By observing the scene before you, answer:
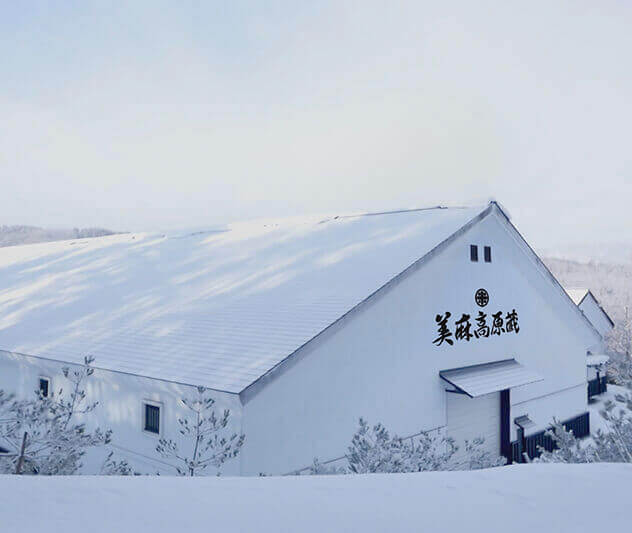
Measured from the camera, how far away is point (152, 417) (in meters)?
9.80

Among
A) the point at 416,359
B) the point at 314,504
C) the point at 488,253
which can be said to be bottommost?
the point at 314,504

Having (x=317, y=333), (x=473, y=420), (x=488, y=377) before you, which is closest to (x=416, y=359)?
(x=488, y=377)

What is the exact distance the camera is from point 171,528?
119 inches

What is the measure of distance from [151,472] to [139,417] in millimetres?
1008

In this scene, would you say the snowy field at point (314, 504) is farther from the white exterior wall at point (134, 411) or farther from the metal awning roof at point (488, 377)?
the metal awning roof at point (488, 377)

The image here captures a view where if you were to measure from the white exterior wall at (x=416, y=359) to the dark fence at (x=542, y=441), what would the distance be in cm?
32

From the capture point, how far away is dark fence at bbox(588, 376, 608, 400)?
26484mm

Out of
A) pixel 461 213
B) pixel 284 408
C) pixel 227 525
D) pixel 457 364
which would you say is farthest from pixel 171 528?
pixel 461 213

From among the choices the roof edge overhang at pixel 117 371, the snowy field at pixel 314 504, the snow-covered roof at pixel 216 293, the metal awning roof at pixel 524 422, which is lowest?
the metal awning roof at pixel 524 422

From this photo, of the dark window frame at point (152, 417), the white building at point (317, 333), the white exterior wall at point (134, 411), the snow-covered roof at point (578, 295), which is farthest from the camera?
the snow-covered roof at point (578, 295)

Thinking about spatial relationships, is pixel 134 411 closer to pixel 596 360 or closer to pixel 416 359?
pixel 416 359

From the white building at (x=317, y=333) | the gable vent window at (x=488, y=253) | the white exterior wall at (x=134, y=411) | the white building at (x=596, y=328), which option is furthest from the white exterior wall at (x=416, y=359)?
the white building at (x=596, y=328)

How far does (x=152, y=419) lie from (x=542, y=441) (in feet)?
40.0

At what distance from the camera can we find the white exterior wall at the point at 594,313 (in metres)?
32.5
